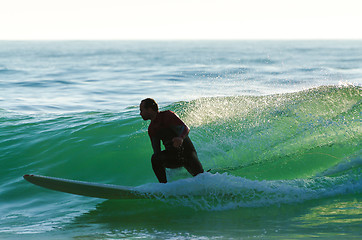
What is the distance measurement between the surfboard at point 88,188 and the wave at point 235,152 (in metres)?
0.26

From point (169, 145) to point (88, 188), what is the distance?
4.26 feet

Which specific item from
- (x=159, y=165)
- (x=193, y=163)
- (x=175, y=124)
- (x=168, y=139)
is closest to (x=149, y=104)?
(x=175, y=124)

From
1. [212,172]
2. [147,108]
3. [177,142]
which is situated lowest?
[212,172]

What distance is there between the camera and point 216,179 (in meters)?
5.69

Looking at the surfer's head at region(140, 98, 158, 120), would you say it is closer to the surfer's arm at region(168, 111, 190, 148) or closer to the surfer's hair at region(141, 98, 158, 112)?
the surfer's hair at region(141, 98, 158, 112)

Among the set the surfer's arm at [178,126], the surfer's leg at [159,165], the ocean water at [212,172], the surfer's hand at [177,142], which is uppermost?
the surfer's arm at [178,126]

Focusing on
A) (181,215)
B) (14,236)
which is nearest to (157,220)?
(181,215)

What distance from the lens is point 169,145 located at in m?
5.40

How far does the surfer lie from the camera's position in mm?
5180

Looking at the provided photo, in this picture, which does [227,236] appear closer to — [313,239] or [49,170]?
[313,239]

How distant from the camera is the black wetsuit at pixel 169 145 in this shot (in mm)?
5266

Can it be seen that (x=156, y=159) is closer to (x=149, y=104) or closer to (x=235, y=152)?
(x=149, y=104)

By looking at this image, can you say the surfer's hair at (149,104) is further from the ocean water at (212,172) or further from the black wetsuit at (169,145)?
the ocean water at (212,172)

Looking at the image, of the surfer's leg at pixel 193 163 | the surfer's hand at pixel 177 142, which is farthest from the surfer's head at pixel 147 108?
the surfer's leg at pixel 193 163
